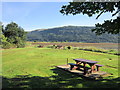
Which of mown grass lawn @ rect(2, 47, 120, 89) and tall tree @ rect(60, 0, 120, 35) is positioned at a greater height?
tall tree @ rect(60, 0, 120, 35)

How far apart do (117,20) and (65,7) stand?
2818mm

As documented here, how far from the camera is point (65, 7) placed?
631cm

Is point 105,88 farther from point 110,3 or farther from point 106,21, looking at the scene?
point 110,3

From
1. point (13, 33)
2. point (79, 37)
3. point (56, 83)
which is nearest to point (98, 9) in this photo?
point (56, 83)

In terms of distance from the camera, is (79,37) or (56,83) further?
(79,37)

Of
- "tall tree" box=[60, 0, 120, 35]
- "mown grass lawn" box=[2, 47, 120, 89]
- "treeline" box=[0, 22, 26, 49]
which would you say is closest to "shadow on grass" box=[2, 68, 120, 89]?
"mown grass lawn" box=[2, 47, 120, 89]

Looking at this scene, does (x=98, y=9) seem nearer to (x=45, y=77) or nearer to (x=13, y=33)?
(x=45, y=77)

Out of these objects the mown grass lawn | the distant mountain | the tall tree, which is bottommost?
the mown grass lawn

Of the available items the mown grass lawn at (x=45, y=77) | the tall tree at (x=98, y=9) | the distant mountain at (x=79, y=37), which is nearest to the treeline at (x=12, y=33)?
the mown grass lawn at (x=45, y=77)

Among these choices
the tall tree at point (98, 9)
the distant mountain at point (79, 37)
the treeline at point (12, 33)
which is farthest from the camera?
the distant mountain at point (79, 37)

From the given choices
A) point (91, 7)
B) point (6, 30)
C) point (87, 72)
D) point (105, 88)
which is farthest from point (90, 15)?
point (6, 30)

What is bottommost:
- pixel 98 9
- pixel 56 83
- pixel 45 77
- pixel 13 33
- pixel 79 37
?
pixel 45 77

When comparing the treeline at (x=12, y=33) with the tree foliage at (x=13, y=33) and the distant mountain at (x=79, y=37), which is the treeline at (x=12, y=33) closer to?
the tree foliage at (x=13, y=33)

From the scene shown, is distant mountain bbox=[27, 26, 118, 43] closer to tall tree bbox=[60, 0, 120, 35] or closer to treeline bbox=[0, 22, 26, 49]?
treeline bbox=[0, 22, 26, 49]
